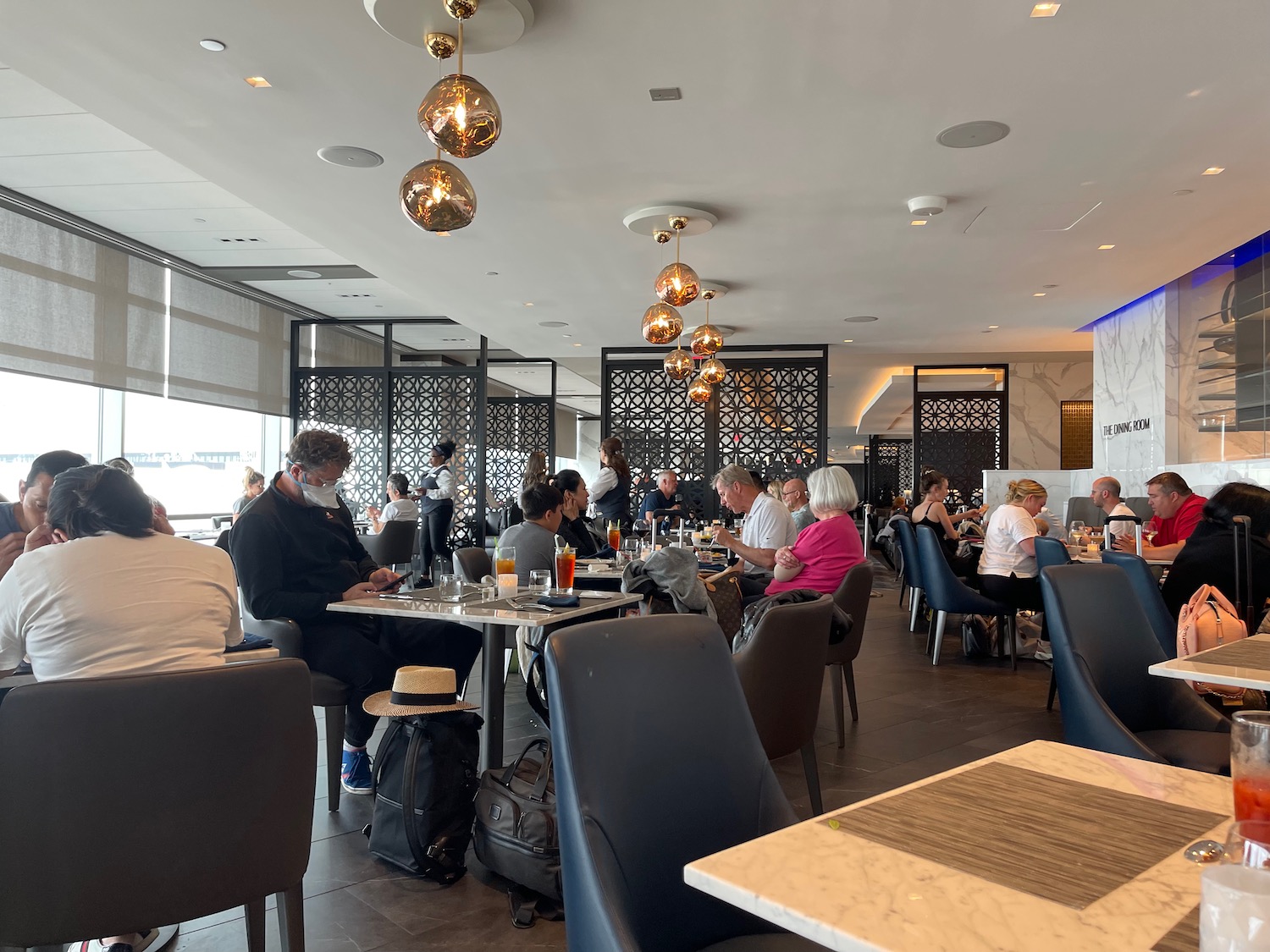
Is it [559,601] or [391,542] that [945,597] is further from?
[391,542]

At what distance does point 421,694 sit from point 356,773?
93 cm

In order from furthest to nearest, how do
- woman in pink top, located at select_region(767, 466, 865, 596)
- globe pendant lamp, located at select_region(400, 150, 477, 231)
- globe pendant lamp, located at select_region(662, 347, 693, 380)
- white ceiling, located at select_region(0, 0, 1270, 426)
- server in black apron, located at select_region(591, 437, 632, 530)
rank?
1. globe pendant lamp, located at select_region(662, 347, 693, 380)
2. server in black apron, located at select_region(591, 437, 632, 530)
3. woman in pink top, located at select_region(767, 466, 865, 596)
4. white ceiling, located at select_region(0, 0, 1270, 426)
5. globe pendant lamp, located at select_region(400, 150, 477, 231)

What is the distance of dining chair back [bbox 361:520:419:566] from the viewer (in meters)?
7.29

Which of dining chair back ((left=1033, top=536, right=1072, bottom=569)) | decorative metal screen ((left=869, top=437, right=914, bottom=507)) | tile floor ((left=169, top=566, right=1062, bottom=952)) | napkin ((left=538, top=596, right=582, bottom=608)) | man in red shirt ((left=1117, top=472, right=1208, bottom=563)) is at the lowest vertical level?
tile floor ((left=169, top=566, right=1062, bottom=952))

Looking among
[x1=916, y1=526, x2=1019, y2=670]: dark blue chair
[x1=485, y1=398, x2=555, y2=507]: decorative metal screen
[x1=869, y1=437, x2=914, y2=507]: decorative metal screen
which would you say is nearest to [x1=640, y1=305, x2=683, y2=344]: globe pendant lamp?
[x1=916, y1=526, x2=1019, y2=670]: dark blue chair

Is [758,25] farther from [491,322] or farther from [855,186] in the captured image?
[491,322]

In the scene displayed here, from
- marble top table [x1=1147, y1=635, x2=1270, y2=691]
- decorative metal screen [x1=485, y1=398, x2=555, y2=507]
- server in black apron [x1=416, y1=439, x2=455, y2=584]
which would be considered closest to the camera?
marble top table [x1=1147, y1=635, x2=1270, y2=691]

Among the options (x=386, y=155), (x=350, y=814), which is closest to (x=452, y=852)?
(x=350, y=814)

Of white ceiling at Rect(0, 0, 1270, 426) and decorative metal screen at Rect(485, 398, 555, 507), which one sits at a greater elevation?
white ceiling at Rect(0, 0, 1270, 426)

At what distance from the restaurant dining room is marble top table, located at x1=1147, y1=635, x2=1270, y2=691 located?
20 mm

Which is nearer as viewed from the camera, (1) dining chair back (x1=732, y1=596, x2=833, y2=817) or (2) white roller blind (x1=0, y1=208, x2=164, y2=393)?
(1) dining chair back (x1=732, y1=596, x2=833, y2=817)

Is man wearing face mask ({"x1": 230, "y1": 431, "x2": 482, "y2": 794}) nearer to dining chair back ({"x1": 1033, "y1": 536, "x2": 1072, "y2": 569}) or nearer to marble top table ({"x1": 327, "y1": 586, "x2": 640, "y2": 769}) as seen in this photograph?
marble top table ({"x1": 327, "y1": 586, "x2": 640, "y2": 769})

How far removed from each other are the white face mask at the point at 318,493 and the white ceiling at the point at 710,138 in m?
1.98

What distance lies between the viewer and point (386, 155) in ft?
16.7
